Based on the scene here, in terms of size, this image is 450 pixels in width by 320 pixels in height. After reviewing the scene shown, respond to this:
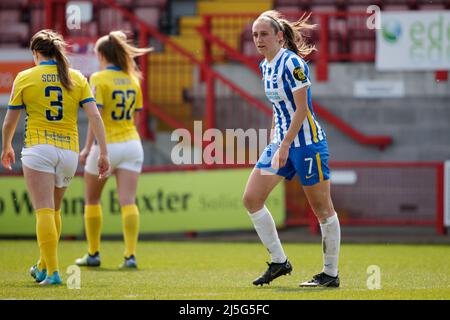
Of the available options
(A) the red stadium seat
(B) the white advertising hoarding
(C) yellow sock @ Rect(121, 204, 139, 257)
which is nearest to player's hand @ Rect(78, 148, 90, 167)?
(C) yellow sock @ Rect(121, 204, 139, 257)

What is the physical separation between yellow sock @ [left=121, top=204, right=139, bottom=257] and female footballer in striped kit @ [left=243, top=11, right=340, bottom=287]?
237cm

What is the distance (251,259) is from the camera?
38.7 feet

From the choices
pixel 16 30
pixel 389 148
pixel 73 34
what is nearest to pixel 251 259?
pixel 389 148

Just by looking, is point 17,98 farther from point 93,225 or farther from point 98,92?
point 93,225

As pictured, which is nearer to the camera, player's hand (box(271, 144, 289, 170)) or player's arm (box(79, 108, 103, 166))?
player's hand (box(271, 144, 289, 170))

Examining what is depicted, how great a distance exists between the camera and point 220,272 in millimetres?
10086

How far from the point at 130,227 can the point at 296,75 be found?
126 inches

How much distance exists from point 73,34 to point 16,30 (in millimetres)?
1335

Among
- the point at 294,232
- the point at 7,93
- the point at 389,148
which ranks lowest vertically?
the point at 294,232

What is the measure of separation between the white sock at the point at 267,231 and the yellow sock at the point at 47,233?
5.40 ft

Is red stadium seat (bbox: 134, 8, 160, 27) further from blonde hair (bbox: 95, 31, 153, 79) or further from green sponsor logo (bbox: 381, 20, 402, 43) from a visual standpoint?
blonde hair (bbox: 95, 31, 153, 79)

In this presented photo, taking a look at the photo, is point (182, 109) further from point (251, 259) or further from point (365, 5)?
point (251, 259)

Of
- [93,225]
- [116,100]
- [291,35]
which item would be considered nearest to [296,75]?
[291,35]

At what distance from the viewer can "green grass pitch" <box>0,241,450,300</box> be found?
7.79m
